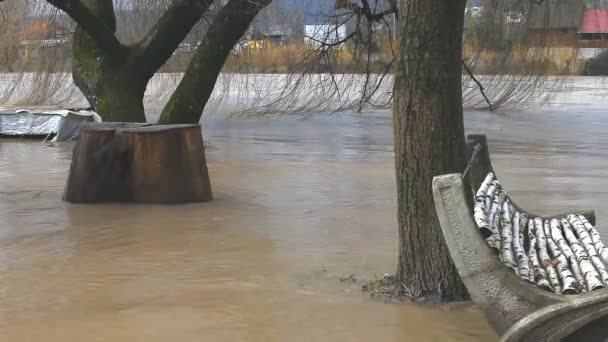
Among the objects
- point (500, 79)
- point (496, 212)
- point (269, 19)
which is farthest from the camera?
point (500, 79)

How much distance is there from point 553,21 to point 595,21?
36.7 inches

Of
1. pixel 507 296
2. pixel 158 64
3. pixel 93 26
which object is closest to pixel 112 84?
pixel 158 64

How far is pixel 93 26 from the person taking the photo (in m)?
14.9

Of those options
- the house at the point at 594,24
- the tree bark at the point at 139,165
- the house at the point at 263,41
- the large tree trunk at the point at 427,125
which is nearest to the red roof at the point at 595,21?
the house at the point at 594,24

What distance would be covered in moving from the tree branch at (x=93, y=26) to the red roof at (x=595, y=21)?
1110 centimetres

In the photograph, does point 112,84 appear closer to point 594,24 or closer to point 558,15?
point 558,15

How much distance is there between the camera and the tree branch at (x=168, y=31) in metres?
15.3

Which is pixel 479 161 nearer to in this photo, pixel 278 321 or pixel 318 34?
pixel 278 321

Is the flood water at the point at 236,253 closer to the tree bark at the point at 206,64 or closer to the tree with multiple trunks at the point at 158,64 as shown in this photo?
the tree bark at the point at 206,64

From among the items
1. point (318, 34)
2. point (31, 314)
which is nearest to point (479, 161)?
point (31, 314)

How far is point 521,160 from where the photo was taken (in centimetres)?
1427

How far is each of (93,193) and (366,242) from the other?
319 cm

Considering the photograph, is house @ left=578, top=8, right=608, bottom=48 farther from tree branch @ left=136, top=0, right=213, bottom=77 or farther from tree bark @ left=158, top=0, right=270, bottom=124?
tree branch @ left=136, top=0, right=213, bottom=77

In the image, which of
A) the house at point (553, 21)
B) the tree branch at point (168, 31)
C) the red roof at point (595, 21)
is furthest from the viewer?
the red roof at point (595, 21)
